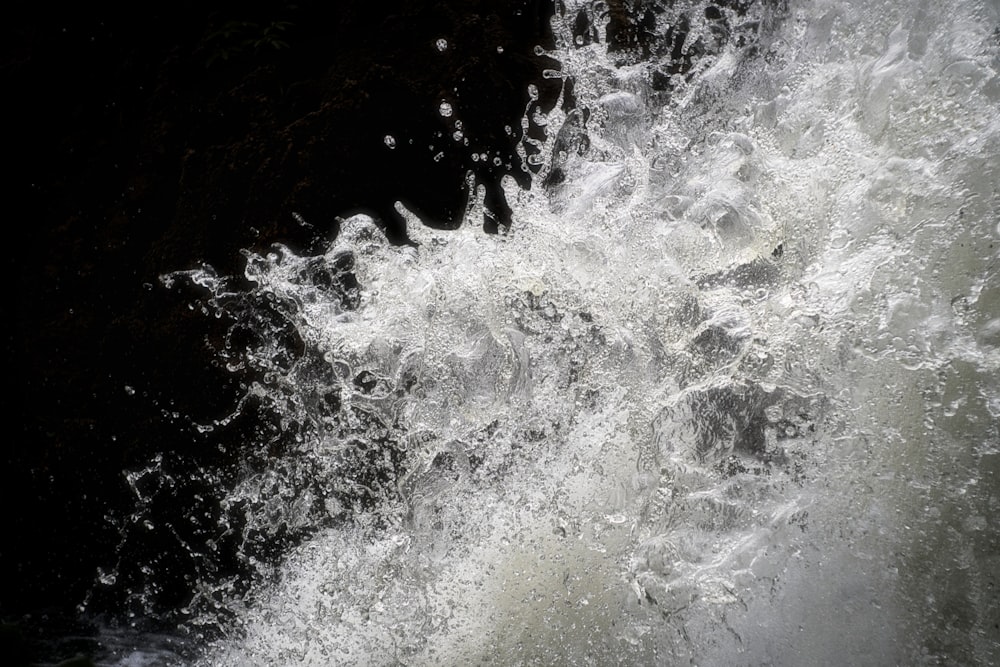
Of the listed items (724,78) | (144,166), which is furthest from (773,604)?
(144,166)

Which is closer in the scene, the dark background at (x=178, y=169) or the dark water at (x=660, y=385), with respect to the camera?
the dark water at (x=660, y=385)

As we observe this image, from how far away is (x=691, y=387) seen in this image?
160cm

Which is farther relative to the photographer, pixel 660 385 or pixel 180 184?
pixel 180 184

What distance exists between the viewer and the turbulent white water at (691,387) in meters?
1.42

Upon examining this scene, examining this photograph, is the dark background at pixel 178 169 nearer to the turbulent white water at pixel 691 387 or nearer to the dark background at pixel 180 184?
the dark background at pixel 180 184

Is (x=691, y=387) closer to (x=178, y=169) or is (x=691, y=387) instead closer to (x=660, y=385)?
(x=660, y=385)

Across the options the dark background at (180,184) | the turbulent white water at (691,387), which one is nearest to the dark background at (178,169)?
the dark background at (180,184)

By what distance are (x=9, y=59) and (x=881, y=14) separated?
2.14m

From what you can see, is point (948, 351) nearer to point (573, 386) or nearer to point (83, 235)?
point (573, 386)

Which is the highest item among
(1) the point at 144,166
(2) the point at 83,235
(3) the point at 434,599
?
(1) the point at 144,166

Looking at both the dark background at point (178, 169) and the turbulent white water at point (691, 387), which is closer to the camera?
the turbulent white water at point (691, 387)

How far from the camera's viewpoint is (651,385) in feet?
5.39

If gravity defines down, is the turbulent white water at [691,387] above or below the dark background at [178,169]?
below

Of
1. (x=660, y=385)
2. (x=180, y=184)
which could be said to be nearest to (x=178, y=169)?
(x=180, y=184)
